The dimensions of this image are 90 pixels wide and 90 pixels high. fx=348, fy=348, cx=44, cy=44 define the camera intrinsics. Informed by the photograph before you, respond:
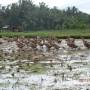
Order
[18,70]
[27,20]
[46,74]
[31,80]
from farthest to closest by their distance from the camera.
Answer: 1. [27,20]
2. [18,70]
3. [46,74]
4. [31,80]

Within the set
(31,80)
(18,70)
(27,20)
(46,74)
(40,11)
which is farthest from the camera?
(40,11)

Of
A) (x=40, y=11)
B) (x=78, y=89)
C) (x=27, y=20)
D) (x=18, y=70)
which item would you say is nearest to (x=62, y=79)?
(x=78, y=89)

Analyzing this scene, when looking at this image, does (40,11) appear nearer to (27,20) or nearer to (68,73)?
(27,20)

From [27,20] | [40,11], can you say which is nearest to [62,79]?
[27,20]

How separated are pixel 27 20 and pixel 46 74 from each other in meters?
57.6

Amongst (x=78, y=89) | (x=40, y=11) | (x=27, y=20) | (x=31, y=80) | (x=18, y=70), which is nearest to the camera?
(x=78, y=89)

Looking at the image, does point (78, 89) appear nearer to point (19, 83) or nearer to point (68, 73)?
point (19, 83)

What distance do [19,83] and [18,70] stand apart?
1.40 meters

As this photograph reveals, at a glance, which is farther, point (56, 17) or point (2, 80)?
point (56, 17)

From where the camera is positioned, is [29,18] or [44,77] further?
[29,18]

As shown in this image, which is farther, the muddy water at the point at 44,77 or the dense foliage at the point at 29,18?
the dense foliage at the point at 29,18

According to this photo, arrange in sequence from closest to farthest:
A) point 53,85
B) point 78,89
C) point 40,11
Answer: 1. point 78,89
2. point 53,85
3. point 40,11

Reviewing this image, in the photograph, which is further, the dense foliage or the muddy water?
the dense foliage

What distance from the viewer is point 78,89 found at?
16.4 feet
